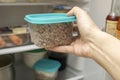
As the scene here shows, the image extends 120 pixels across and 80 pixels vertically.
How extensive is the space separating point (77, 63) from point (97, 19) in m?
0.36

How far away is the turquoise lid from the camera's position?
119cm

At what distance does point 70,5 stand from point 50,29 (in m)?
0.64

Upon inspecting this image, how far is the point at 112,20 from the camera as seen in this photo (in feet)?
3.40

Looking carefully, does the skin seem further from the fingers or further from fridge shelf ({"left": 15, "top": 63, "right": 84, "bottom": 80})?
fridge shelf ({"left": 15, "top": 63, "right": 84, "bottom": 80})

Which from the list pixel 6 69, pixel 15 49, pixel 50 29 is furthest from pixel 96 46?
pixel 6 69

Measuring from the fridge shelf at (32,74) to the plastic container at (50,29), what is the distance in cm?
65

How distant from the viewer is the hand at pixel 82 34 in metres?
0.75

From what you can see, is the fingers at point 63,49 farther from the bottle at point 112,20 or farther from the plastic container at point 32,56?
the plastic container at point 32,56

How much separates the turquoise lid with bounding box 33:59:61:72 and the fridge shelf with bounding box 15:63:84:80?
15cm

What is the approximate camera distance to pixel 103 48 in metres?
0.74

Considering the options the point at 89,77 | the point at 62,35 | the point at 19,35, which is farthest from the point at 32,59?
the point at 62,35

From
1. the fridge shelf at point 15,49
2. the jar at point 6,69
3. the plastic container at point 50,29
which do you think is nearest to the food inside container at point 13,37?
the fridge shelf at point 15,49

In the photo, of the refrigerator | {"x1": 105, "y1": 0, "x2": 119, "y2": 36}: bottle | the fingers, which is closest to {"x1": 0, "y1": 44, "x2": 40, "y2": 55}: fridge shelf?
the refrigerator

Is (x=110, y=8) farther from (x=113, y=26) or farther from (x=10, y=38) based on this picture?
(x=10, y=38)
